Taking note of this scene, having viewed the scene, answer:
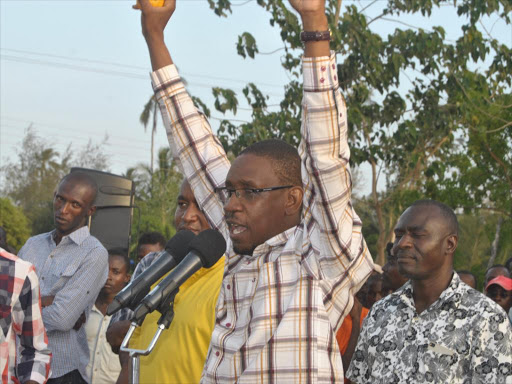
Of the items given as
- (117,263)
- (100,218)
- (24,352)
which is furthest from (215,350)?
(100,218)

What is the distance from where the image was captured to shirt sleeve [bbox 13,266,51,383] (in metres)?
3.21

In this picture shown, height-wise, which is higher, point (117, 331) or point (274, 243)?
point (274, 243)

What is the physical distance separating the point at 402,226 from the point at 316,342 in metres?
1.69

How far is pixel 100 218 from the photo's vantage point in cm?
1023

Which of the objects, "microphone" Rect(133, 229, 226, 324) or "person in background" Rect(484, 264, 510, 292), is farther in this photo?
"person in background" Rect(484, 264, 510, 292)

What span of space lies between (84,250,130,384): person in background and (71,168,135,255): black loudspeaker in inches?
119

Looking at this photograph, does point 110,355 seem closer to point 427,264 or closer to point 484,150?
point 427,264

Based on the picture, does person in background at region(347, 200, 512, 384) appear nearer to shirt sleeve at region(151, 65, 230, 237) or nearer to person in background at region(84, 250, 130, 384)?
shirt sleeve at region(151, 65, 230, 237)

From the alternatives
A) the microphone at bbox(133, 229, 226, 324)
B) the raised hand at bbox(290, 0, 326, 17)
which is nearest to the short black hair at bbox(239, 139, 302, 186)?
the microphone at bbox(133, 229, 226, 324)

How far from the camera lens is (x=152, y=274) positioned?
8.59ft

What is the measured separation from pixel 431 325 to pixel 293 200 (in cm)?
127

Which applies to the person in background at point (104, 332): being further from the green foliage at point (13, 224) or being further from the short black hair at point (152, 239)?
the green foliage at point (13, 224)

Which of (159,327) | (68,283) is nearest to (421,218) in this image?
(159,327)

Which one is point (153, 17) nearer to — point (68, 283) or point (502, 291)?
point (68, 283)
